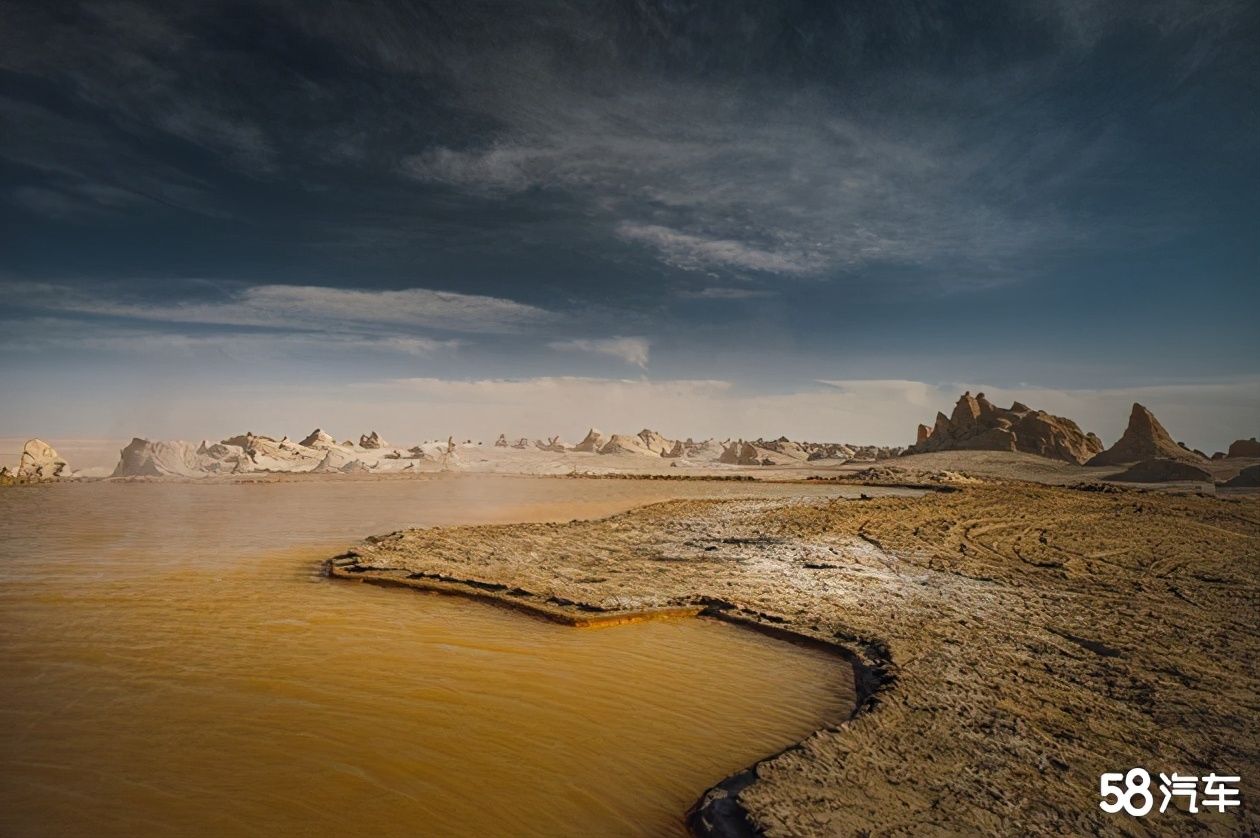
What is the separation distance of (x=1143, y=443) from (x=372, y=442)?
209 feet

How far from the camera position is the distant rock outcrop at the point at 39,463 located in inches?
1246

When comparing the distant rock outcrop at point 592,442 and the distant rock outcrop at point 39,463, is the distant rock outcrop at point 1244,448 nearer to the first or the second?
the distant rock outcrop at point 592,442

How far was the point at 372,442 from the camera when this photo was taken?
53.0m

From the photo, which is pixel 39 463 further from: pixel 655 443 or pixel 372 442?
pixel 655 443

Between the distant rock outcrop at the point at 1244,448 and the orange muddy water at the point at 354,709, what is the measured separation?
185ft

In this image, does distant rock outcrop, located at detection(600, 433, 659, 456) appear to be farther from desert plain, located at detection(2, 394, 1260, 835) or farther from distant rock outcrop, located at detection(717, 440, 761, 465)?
desert plain, located at detection(2, 394, 1260, 835)

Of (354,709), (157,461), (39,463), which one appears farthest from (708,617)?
(39,463)

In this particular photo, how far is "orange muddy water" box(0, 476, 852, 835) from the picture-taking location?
348cm

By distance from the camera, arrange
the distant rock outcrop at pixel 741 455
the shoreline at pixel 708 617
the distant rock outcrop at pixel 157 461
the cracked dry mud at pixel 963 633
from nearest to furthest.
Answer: the shoreline at pixel 708 617 → the cracked dry mud at pixel 963 633 → the distant rock outcrop at pixel 157 461 → the distant rock outcrop at pixel 741 455

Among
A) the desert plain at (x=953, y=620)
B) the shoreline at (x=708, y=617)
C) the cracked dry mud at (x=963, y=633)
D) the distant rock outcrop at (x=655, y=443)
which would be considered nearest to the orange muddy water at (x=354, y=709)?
the shoreline at (x=708, y=617)

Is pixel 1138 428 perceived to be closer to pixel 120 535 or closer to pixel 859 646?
pixel 859 646

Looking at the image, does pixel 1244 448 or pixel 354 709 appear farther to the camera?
pixel 1244 448

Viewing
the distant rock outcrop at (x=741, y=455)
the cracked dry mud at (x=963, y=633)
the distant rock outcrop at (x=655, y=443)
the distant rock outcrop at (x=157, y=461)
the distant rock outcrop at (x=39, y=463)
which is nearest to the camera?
the cracked dry mud at (x=963, y=633)

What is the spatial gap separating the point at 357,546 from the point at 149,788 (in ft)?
31.7
